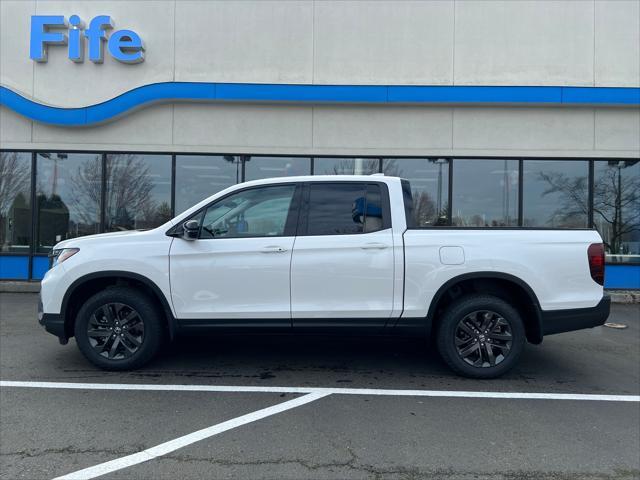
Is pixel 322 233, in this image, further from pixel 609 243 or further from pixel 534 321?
pixel 609 243

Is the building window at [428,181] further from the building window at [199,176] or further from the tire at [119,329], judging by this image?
the tire at [119,329]

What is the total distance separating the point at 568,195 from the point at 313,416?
8465mm

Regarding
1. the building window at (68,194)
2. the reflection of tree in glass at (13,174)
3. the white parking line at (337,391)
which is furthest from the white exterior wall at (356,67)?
the white parking line at (337,391)

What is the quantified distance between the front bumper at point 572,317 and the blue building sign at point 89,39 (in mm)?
9154

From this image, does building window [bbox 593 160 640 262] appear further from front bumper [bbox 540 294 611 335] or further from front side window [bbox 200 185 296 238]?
front side window [bbox 200 185 296 238]

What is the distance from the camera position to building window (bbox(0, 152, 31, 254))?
33.4ft

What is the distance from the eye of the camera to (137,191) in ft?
33.0

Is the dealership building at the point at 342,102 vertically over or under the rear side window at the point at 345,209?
over

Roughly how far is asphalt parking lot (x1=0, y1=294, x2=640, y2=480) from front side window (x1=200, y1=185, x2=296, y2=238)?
146 centimetres

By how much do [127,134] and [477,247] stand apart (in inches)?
323

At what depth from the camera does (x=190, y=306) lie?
14.8ft

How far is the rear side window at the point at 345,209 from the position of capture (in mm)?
4566

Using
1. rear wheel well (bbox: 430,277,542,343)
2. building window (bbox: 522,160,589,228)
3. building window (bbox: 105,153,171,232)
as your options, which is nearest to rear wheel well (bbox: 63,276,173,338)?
rear wheel well (bbox: 430,277,542,343)

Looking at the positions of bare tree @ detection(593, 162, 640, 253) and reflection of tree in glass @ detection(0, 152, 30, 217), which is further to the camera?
reflection of tree in glass @ detection(0, 152, 30, 217)
